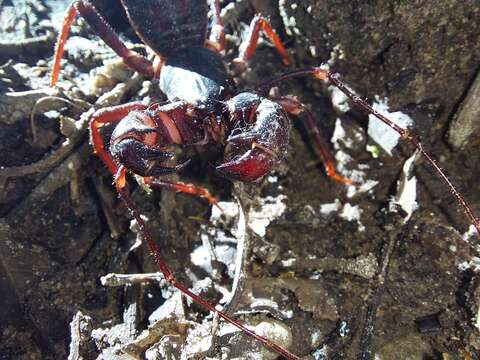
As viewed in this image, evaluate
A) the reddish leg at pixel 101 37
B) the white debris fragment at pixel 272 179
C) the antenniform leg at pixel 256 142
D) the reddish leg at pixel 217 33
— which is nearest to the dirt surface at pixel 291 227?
the white debris fragment at pixel 272 179

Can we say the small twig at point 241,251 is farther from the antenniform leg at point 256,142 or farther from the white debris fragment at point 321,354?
the white debris fragment at point 321,354

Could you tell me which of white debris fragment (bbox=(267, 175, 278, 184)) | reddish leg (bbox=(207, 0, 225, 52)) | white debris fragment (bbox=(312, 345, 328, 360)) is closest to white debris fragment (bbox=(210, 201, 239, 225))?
white debris fragment (bbox=(267, 175, 278, 184))

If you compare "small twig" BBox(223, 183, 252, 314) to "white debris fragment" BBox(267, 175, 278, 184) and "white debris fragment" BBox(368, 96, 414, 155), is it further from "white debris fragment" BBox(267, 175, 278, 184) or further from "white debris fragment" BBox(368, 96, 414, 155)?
"white debris fragment" BBox(368, 96, 414, 155)

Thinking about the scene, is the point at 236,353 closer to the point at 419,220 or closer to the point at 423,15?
the point at 419,220

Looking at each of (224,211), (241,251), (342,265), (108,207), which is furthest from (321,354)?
(108,207)

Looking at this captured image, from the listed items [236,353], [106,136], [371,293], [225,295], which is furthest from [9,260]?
[371,293]
